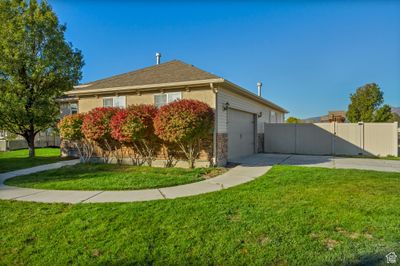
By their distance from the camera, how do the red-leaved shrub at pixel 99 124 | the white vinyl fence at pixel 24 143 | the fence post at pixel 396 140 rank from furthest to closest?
the white vinyl fence at pixel 24 143
the fence post at pixel 396 140
the red-leaved shrub at pixel 99 124

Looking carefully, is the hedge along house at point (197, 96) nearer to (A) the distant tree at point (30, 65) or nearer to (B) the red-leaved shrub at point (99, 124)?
(B) the red-leaved shrub at point (99, 124)

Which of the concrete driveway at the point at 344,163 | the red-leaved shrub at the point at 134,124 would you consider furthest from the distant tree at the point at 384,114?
the red-leaved shrub at the point at 134,124

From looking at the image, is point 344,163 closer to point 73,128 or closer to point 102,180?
point 102,180

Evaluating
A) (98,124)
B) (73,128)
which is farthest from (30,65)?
(98,124)

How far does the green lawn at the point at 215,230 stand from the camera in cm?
274

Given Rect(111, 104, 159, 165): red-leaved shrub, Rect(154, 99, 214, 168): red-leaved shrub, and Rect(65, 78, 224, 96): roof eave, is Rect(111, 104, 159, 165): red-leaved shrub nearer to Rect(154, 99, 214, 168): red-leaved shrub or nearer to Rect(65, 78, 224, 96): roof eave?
Rect(154, 99, 214, 168): red-leaved shrub

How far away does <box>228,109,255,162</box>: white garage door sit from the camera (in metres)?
10.4

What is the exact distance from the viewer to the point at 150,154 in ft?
31.1

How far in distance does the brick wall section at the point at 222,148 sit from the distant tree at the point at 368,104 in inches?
766

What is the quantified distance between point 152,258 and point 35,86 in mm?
14423

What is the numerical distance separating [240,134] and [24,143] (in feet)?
67.6

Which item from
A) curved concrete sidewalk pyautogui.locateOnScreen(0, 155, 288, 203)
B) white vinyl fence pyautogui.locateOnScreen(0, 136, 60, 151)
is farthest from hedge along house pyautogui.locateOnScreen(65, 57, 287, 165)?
white vinyl fence pyautogui.locateOnScreen(0, 136, 60, 151)

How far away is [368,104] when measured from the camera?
22297 mm

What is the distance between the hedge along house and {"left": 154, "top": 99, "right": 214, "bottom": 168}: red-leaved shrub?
699mm
